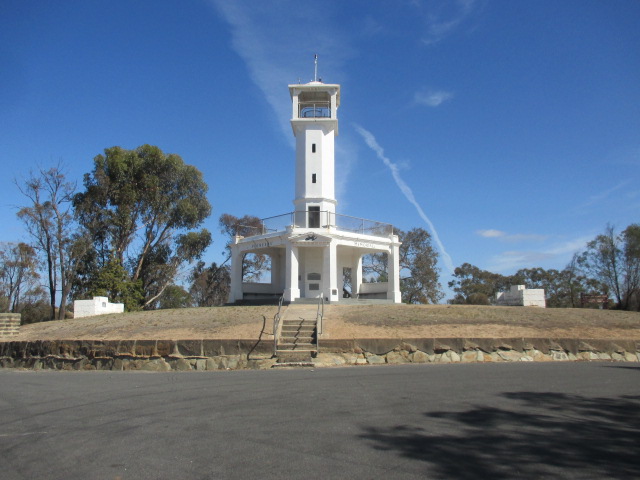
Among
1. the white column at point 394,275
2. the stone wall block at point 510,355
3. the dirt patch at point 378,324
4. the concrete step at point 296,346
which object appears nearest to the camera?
the stone wall block at point 510,355

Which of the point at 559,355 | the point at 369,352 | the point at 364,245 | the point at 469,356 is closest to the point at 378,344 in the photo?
the point at 369,352

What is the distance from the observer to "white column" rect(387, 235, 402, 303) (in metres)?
30.2

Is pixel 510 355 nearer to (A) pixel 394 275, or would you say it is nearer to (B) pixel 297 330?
(B) pixel 297 330

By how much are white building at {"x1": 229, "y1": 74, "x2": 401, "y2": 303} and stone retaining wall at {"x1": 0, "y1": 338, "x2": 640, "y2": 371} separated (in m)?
9.79

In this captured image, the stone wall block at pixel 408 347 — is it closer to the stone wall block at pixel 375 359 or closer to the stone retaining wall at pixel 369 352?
the stone retaining wall at pixel 369 352

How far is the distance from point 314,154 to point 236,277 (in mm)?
8471

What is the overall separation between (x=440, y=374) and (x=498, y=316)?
9279 millimetres

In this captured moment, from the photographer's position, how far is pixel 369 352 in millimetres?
17500

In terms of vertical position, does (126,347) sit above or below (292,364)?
above

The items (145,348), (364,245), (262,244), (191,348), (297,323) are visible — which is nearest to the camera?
(191,348)

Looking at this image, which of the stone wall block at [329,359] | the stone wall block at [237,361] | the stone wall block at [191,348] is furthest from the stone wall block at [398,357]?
the stone wall block at [191,348]

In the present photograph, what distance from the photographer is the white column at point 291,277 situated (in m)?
27.4

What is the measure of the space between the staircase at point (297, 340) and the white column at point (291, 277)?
19.6 ft

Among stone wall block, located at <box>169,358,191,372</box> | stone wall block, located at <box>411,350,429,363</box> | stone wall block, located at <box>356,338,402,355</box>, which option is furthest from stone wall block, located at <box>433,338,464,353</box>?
stone wall block, located at <box>169,358,191,372</box>
